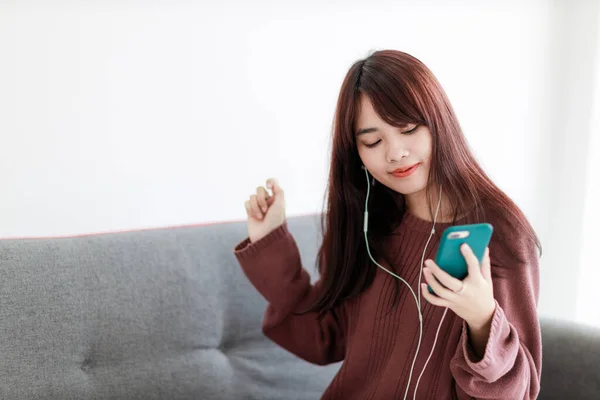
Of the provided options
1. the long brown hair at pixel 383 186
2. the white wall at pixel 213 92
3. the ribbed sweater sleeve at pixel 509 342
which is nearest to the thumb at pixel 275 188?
the long brown hair at pixel 383 186

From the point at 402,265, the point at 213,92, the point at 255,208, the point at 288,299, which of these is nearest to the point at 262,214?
the point at 255,208

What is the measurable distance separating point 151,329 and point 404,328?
0.50m

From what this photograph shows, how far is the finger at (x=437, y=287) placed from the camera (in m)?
1.02

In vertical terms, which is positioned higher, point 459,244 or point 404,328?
point 459,244

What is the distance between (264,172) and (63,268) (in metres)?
0.66

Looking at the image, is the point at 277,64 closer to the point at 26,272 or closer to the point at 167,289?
the point at 167,289

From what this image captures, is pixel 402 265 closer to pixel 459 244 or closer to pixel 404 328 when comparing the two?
pixel 404 328

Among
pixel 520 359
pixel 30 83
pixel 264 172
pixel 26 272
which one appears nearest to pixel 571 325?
pixel 520 359

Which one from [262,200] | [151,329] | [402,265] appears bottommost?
[151,329]

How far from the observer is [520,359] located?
1.15 meters

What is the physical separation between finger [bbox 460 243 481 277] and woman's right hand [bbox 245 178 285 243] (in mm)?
532

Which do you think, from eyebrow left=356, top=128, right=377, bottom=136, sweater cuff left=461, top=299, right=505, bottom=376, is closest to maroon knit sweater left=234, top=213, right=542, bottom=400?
Result: sweater cuff left=461, top=299, right=505, bottom=376

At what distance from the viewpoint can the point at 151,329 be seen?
1.42 m

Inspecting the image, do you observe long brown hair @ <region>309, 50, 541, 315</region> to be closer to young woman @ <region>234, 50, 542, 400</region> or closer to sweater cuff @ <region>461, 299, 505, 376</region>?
young woman @ <region>234, 50, 542, 400</region>
